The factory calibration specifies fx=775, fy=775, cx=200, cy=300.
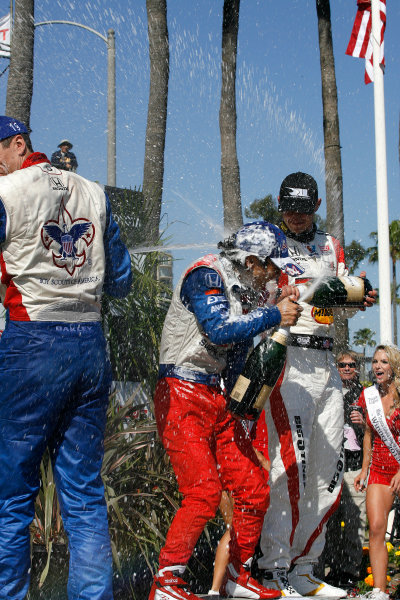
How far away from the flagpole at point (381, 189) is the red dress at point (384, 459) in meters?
2.72

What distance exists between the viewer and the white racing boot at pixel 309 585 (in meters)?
4.50

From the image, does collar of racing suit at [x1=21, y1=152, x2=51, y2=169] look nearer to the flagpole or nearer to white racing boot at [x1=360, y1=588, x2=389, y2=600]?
white racing boot at [x1=360, y1=588, x2=389, y2=600]

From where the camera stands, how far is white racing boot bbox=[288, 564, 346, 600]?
4502 millimetres

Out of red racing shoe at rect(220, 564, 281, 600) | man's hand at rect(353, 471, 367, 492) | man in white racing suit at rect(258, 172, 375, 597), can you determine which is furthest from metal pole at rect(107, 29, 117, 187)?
red racing shoe at rect(220, 564, 281, 600)

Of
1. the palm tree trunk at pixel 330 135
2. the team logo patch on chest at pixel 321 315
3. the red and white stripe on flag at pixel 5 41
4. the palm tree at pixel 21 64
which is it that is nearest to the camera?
the team logo patch on chest at pixel 321 315

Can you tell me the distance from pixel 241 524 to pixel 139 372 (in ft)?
6.82

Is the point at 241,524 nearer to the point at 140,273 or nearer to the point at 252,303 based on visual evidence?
the point at 252,303

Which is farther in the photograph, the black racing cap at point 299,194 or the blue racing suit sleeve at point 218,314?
the black racing cap at point 299,194

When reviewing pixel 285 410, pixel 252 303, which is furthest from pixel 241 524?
pixel 252 303

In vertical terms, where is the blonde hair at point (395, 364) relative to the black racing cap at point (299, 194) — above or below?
below

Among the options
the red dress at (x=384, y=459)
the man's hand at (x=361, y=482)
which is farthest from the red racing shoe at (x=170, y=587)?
the man's hand at (x=361, y=482)

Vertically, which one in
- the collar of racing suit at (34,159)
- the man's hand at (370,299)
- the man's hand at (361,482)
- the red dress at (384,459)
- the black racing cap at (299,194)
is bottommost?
the man's hand at (361,482)

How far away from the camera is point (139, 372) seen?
231 inches

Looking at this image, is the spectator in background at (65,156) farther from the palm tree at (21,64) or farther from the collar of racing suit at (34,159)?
the collar of racing suit at (34,159)
